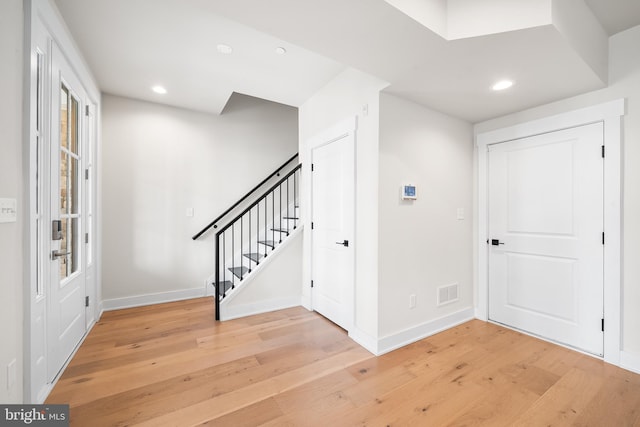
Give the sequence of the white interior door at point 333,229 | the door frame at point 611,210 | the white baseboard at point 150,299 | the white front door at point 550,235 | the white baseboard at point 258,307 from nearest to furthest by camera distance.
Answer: the door frame at point 611,210
the white front door at point 550,235
the white interior door at point 333,229
the white baseboard at point 258,307
the white baseboard at point 150,299

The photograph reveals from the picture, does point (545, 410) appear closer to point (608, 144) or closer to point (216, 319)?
point (608, 144)

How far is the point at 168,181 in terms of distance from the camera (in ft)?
12.3

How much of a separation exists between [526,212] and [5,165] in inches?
159

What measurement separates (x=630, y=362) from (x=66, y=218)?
479 cm

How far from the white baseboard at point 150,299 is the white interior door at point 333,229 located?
1.84 meters

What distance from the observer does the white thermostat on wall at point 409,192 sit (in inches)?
98.8

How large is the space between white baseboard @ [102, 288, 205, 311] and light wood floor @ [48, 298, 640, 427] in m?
0.62

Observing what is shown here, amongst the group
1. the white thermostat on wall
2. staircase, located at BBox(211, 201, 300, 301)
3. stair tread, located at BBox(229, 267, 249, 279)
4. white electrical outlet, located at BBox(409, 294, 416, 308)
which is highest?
the white thermostat on wall

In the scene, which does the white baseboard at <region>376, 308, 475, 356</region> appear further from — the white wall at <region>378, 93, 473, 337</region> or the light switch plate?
the light switch plate

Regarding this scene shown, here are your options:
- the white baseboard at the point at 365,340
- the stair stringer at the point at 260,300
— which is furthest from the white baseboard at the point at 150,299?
the white baseboard at the point at 365,340

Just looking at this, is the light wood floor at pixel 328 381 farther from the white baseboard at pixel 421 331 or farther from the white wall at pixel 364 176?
the white wall at pixel 364 176

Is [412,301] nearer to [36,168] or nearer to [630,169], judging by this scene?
[630,169]

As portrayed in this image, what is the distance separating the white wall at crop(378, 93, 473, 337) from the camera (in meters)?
2.44

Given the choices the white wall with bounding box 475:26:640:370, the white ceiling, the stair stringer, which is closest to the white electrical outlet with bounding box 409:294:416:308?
the stair stringer
